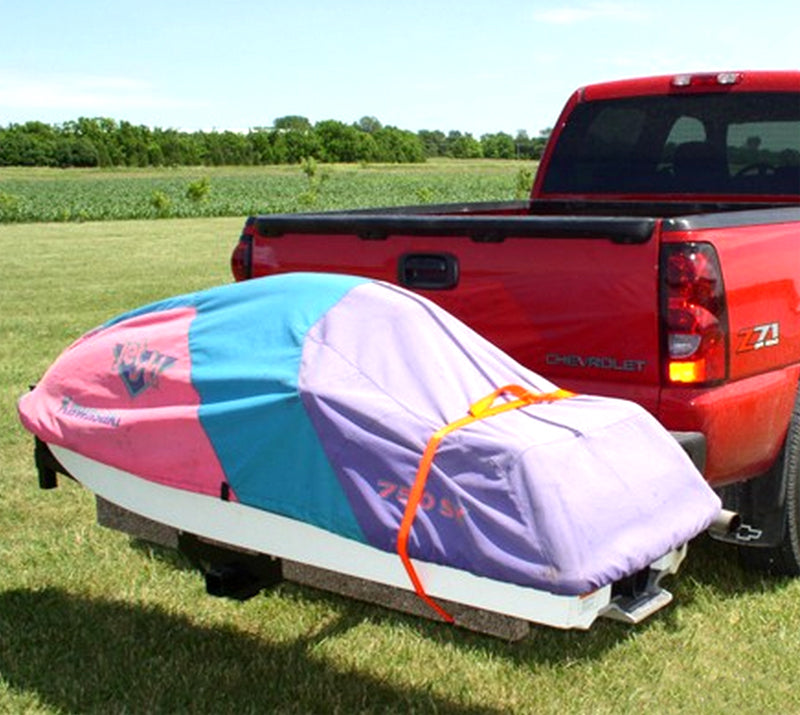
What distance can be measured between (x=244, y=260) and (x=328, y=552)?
2.19 metres

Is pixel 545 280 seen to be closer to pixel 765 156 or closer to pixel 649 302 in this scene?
pixel 649 302

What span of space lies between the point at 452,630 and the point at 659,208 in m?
2.60

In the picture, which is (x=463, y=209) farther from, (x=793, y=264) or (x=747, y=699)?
(x=747, y=699)

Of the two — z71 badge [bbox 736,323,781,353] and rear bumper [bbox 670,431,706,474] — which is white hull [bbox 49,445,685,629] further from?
z71 badge [bbox 736,323,781,353]

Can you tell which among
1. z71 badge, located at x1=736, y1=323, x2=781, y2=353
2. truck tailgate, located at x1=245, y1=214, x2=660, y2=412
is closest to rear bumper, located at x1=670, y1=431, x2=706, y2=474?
truck tailgate, located at x1=245, y1=214, x2=660, y2=412

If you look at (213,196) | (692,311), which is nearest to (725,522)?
(692,311)

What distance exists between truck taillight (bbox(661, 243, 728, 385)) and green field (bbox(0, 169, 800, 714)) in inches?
42.3

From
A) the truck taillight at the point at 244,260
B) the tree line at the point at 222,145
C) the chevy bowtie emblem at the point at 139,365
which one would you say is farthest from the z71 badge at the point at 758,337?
the tree line at the point at 222,145

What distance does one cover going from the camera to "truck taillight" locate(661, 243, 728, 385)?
400cm

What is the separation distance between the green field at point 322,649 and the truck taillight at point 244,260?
52.1 inches

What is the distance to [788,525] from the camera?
480cm

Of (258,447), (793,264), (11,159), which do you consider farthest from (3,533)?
(11,159)

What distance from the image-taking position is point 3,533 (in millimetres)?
5773

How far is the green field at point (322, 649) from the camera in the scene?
13.1ft
